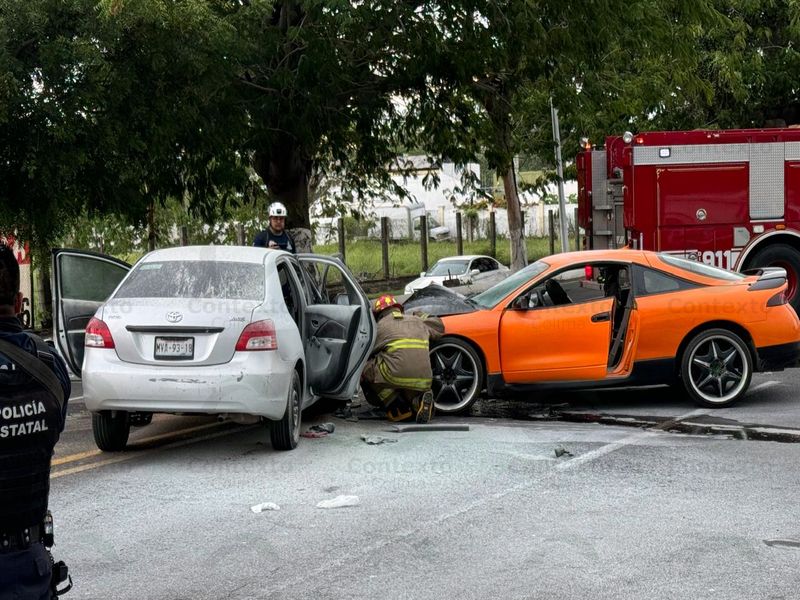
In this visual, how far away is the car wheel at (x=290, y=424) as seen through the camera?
880 cm

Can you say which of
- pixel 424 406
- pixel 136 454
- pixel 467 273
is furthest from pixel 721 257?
pixel 467 273

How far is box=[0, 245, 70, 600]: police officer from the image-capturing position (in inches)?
137

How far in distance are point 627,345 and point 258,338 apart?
12.9 ft

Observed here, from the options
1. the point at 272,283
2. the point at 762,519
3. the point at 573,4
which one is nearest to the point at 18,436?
the point at 762,519

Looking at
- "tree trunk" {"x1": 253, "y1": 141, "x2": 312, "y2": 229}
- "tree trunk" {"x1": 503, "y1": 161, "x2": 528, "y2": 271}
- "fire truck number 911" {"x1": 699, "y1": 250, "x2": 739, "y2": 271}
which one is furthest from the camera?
"tree trunk" {"x1": 503, "y1": 161, "x2": 528, "y2": 271}

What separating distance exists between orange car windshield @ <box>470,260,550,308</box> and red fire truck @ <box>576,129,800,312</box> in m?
5.30

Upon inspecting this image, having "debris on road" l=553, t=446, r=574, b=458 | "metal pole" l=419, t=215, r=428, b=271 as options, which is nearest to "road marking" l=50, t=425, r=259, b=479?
"debris on road" l=553, t=446, r=574, b=458

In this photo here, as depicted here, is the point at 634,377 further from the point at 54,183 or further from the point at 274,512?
the point at 54,183

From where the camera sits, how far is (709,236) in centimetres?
1630

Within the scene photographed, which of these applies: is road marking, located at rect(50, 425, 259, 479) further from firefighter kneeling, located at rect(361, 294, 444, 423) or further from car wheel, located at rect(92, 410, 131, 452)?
firefighter kneeling, located at rect(361, 294, 444, 423)

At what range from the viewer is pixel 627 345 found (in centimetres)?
1083

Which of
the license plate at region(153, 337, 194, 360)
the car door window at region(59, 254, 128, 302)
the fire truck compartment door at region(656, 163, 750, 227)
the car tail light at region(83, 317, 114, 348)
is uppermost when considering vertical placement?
the fire truck compartment door at region(656, 163, 750, 227)

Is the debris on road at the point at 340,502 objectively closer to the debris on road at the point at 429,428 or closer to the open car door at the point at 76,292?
the debris on road at the point at 429,428

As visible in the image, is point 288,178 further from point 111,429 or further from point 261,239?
point 111,429
